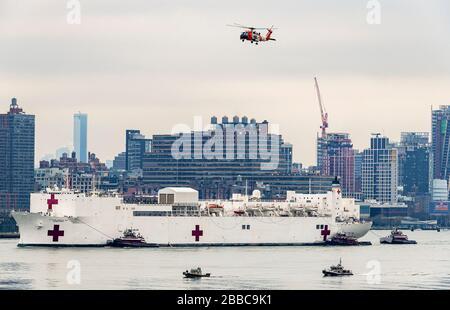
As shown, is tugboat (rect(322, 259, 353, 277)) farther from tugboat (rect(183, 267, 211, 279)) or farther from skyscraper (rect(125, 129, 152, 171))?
skyscraper (rect(125, 129, 152, 171))

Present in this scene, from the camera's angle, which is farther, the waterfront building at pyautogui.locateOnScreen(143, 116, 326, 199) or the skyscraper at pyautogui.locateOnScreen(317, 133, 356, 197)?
the skyscraper at pyautogui.locateOnScreen(317, 133, 356, 197)

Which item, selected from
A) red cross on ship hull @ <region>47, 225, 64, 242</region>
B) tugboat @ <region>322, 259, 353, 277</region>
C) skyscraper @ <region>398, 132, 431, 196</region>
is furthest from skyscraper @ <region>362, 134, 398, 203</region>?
tugboat @ <region>322, 259, 353, 277</region>

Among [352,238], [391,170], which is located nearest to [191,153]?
[391,170]

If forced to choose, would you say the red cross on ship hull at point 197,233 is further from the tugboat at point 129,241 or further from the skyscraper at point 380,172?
the skyscraper at point 380,172

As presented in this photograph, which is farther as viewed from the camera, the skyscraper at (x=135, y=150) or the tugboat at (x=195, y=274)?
the skyscraper at (x=135, y=150)

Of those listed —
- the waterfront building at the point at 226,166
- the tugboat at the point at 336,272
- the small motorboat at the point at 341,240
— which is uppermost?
the waterfront building at the point at 226,166

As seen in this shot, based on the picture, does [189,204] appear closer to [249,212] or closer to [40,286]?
[249,212]

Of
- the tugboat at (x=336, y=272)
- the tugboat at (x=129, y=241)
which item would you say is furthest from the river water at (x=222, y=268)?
the tugboat at (x=129, y=241)
